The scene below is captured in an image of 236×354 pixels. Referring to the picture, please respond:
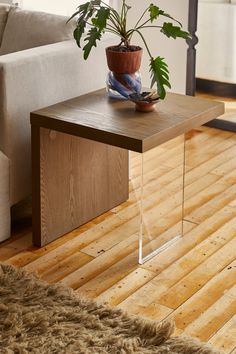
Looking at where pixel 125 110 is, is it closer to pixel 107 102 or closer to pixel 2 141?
pixel 107 102

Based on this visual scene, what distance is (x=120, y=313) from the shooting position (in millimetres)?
2566

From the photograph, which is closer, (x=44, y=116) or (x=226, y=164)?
(x=44, y=116)

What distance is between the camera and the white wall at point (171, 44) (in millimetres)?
4426

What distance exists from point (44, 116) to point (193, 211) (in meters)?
0.90

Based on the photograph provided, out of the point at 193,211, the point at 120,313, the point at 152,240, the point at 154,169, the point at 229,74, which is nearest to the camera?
the point at 120,313

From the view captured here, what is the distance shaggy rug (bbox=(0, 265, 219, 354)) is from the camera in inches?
93.6

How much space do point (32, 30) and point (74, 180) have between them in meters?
0.80

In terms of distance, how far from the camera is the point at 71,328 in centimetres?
247

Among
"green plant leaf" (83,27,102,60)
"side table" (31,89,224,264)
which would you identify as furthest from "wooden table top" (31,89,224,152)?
Answer: "green plant leaf" (83,27,102,60)

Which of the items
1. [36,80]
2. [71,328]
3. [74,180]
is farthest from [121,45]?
[71,328]

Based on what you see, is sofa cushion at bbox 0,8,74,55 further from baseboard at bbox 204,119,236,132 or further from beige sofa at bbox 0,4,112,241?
baseboard at bbox 204,119,236,132

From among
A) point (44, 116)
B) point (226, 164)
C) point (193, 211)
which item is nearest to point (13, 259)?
point (44, 116)

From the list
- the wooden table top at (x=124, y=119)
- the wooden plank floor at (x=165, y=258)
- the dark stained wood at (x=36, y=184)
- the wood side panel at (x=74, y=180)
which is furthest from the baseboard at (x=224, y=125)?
the dark stained wood at (x=36, y=184)

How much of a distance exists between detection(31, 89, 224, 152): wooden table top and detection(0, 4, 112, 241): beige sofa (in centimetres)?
10
